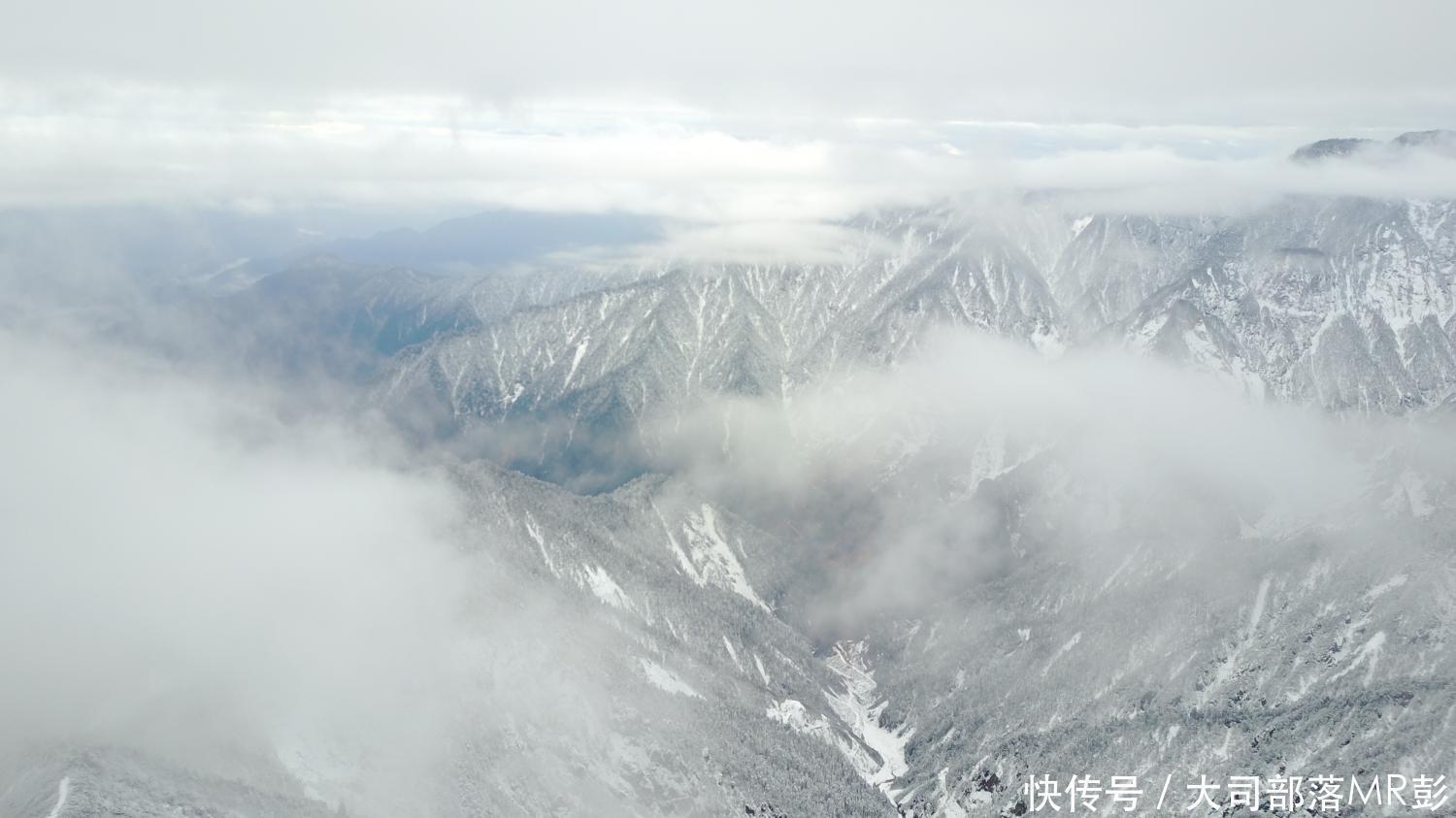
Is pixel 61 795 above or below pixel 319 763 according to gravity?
above

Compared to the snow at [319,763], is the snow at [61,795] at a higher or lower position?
higher

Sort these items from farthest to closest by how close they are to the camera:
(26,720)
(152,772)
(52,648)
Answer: (52,648)
(26,720)
(152,772)

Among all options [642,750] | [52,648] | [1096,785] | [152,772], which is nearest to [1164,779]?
[1096,785]

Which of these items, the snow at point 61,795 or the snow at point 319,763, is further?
the snow at point 319,763

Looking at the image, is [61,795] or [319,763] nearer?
[61,795]

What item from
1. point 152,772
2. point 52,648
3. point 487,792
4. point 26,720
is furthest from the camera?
point 52,648

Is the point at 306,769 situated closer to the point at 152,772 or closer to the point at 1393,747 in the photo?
the point at 152,772

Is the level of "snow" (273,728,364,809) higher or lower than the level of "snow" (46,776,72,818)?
lower

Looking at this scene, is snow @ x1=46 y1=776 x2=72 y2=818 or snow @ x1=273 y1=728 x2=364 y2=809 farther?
snow @ x1=273 y1=728 x2=364 y2=809
